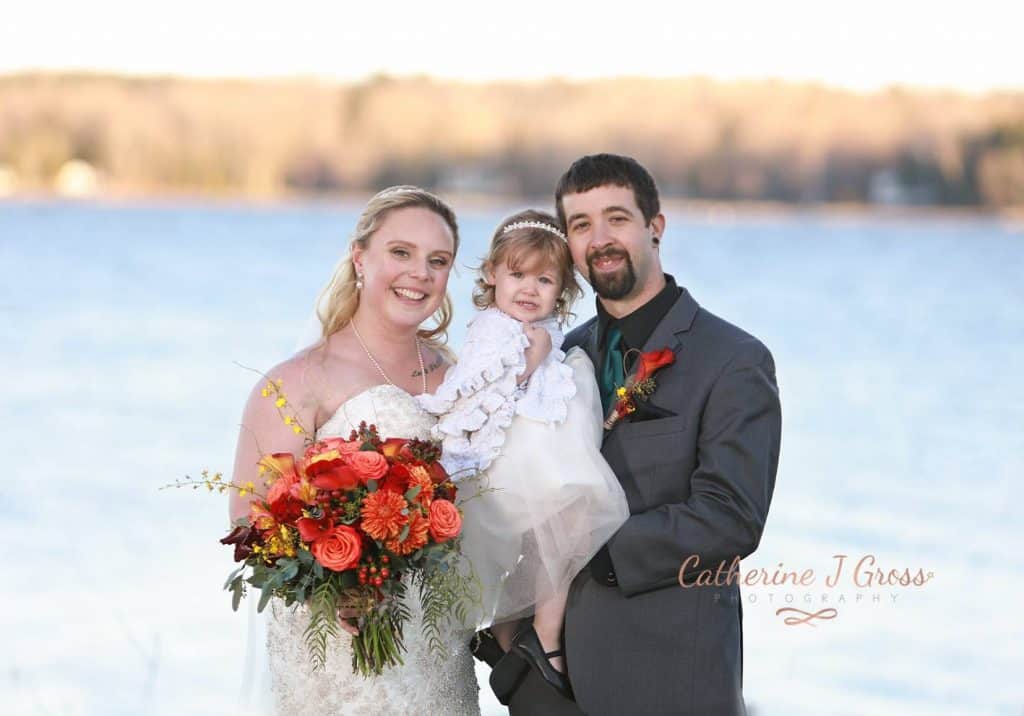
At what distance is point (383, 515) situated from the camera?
3.89 meters

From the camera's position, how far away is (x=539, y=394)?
452cm

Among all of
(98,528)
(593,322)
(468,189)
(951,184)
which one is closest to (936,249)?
(951,184)

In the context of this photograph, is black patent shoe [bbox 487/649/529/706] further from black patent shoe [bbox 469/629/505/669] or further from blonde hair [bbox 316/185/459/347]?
blonde hair [bbox 316/185/459/347]

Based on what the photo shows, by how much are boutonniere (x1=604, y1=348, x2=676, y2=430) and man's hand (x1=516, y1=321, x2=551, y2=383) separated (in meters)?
0.32

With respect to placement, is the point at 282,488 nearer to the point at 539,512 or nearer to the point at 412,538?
the point at 412,538

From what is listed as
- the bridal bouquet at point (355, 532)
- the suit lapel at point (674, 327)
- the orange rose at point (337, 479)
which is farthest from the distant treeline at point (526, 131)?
the orange rose at point (337, 479)

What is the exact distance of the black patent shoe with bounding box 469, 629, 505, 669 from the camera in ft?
15.5

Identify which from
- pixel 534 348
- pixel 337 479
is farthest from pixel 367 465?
pixel 534 348

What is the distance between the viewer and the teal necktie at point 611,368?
4672 millimetres

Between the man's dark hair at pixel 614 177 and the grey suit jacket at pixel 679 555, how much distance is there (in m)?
0.52

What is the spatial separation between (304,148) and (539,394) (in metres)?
55.9

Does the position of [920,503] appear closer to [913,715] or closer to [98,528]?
[913,715]

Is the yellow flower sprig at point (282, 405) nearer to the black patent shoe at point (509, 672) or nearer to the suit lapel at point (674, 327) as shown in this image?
the black patent shoe at point (509, 672)

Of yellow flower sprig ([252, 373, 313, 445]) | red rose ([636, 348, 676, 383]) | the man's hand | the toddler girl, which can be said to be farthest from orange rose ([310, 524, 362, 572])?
red rose ([636, 348, 676, 383])
